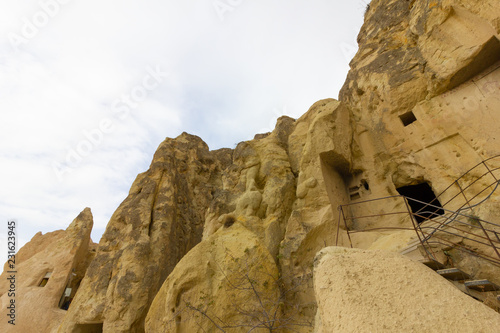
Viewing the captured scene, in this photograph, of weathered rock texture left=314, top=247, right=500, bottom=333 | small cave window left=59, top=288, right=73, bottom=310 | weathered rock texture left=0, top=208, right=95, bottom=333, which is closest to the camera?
weathered rock texture left=314, top=247, right=500, bottom=333

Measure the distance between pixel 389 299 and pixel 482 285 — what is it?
1.86 meters

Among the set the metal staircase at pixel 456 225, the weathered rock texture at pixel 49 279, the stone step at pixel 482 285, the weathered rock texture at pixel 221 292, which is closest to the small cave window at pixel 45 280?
the weathered rock texture at pixel 49 279

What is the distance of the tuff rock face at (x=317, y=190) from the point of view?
601 cm

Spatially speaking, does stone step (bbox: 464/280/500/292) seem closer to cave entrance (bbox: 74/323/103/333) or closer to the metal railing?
the metal railing

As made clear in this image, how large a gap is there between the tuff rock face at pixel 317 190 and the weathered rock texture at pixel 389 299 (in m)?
0.31

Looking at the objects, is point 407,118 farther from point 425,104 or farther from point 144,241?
point 144,241

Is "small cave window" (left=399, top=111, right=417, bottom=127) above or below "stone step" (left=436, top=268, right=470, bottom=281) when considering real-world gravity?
above

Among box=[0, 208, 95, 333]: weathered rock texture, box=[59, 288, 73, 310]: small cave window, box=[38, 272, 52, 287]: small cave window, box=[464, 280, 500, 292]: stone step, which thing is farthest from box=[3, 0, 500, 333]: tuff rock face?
box=[38, 272, 52, 287]: small cave window

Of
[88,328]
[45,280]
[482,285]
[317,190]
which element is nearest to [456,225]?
[482,285]

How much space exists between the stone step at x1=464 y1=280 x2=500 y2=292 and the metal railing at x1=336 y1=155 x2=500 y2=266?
1.33 ft

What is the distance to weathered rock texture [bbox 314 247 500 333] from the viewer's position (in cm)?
227

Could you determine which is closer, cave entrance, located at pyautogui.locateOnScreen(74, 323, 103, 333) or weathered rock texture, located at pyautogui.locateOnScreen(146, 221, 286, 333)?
weathered rock texture, located at pyautogui.locateOnScreen(146, 221, 286, 333)

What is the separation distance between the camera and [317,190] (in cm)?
790

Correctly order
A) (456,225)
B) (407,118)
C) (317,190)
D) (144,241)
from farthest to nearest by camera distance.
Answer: (144,241) → (407,118) → (317,190) → (456,225)
